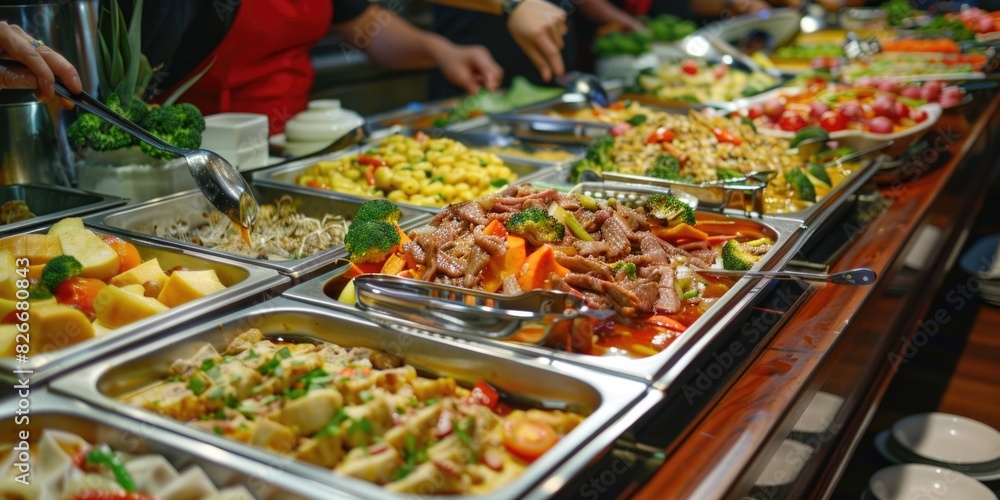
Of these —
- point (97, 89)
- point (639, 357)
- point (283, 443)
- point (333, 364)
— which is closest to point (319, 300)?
point (333, 364)

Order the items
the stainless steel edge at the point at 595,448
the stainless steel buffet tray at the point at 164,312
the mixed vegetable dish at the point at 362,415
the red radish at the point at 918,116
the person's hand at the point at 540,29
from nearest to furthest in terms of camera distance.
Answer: the stainless steel edge at the point at 595,448
the mixed vegetable dish at the point at 362,415
the stainless steel buffet tray at the point at 164,312
the red radish at the point at 918,116
the person's hand at the point at 540,29

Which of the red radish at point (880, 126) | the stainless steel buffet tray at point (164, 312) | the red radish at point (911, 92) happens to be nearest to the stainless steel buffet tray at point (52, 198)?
the stainless steel buffet tray at point (164, 312)

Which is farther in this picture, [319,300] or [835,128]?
[835,128]

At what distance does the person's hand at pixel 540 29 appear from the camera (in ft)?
14.0

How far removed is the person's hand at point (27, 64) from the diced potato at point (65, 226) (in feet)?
1.06

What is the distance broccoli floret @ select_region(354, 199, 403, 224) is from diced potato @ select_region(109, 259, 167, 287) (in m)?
0.53

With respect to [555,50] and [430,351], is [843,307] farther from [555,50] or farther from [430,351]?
[555,50]

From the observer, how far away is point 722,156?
10.4 feet

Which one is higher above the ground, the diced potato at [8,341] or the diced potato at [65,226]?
the diced potato at [65,226]

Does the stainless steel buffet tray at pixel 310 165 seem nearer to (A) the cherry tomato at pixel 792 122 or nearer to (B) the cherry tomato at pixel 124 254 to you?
(B) the cherry tomato at pixel 124 254

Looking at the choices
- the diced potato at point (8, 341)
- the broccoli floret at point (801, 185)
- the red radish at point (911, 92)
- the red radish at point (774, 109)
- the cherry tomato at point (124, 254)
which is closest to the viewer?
the diced potato at point (8, 341)

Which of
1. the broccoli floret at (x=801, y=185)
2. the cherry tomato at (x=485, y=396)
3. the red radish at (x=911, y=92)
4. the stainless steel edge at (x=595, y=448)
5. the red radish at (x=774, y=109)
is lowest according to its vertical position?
the cherry tomato at (x=485, y=396)

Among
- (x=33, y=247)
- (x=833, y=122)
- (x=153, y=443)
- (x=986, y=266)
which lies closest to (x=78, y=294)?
(x=33, y=247)

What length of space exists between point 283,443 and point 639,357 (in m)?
0.76
